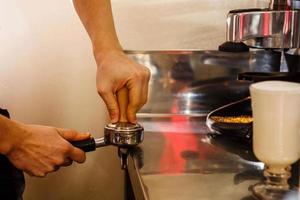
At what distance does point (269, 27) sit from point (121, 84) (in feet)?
1.03

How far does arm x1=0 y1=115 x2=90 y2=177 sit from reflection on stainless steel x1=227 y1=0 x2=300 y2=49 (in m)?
0.39

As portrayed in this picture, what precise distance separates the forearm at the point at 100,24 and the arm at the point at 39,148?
0.70 feet

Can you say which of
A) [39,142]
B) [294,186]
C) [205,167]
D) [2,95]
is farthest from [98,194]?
[294,186]

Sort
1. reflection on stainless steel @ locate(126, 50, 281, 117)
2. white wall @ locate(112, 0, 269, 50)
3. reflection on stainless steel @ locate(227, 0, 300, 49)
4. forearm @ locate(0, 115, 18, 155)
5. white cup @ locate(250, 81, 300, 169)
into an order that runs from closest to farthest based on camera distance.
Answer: white cup @ locate(250, 81, 300, 169) → forearm @ locate(0, 115, 18, 155) → reflection on stainless steel @ locate(227, 0, 300, 49) → reflection on stainless steel @ locate(126, 50, 281, 117) → white wall @ locate(112, 0, 269, 50)

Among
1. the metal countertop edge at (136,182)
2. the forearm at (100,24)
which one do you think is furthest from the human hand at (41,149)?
the forearm at (100,24)

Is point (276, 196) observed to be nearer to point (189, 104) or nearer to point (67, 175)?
point (189, 104)

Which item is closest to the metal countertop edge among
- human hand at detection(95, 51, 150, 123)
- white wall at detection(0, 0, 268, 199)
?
human hand at detection(95, 51, 150, 123)

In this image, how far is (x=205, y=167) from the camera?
28.0 inches

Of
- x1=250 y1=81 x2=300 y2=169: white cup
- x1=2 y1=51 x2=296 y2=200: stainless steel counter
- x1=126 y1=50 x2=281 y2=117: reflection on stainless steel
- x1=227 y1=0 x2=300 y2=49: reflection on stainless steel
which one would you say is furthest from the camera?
x1=126 y1=50 x2=281 y2=117: reflection on stainless steel

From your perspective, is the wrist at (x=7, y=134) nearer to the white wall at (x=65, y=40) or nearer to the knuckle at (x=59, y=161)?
the knuckle at (x=59, y=161)

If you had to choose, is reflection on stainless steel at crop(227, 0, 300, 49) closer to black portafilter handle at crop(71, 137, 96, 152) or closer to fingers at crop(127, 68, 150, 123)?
fingers at crop(127, 68, 150, 123)

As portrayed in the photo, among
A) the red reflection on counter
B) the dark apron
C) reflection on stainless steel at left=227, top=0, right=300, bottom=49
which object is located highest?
reflection on stainless steel at left=227, top=0, right=300, bottom=49

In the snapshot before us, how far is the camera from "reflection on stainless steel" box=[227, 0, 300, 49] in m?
0.87

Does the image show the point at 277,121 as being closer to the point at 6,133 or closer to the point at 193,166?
the point at 193,166
